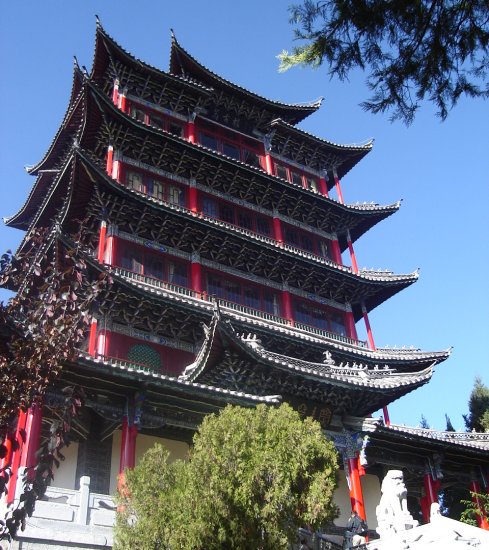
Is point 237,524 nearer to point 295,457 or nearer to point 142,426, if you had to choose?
point 295,457

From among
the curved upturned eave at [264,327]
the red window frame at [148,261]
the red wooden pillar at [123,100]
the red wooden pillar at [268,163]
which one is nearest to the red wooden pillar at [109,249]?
the red window frame at [148,261]

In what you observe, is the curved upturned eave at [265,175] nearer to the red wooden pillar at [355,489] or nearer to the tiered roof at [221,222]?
the tiered roof at [221,222]

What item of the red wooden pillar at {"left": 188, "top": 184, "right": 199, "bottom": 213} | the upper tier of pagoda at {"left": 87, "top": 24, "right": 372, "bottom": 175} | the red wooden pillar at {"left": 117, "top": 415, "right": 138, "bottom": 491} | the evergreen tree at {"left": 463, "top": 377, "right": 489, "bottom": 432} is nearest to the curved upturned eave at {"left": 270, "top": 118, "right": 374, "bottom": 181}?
the upper tier of pagoda at {"left": 87, "top": 24, "right": 372, "bottom": 175}

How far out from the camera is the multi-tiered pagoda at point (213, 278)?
15445 millimetres

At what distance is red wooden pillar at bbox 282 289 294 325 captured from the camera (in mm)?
23625

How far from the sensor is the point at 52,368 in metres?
6.81

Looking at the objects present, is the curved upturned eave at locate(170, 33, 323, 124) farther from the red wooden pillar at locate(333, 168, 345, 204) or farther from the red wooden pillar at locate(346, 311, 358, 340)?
the red wooden pillar at locate(346, 311, 358, 340)

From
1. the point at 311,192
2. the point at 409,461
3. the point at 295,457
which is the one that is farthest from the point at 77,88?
the point at 295,457

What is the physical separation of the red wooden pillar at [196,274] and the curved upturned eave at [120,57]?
837cm

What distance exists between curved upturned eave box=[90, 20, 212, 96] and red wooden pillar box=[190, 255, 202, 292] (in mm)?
8365

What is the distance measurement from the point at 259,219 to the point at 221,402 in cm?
1260

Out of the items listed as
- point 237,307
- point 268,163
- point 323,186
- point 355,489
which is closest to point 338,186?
point 323,186

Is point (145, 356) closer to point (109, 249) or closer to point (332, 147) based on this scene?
point (109, 249)

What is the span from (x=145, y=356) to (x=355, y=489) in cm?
701
